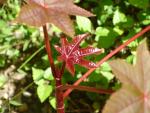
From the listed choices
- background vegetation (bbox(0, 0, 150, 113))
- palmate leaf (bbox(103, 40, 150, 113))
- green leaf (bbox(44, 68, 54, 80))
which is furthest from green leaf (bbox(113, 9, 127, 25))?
palmate leaf (bbox(103, 40, 150, 113))

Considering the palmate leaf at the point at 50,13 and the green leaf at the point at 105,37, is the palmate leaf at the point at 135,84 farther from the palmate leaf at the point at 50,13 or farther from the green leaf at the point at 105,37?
the green leaf at the point at 105,37

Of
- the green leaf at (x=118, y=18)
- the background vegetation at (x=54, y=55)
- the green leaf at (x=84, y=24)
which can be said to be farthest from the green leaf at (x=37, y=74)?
the green leaf at (x=118, y=18)

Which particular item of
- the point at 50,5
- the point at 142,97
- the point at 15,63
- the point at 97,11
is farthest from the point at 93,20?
the point at 142,97

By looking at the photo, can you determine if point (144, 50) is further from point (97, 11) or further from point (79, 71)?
point (97, 11)

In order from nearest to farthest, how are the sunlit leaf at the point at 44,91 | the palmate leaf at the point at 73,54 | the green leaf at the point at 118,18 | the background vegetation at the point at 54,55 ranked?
the palmate leaf at the point at 73,54 → the sunlit leaf at the point at 44,91 → the background vegetation at the point at 54,55 → the green leaf at the point at 118,18

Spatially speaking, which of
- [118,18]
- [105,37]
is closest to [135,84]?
[105,37]

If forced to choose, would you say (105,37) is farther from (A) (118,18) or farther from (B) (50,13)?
(B) (50,13)

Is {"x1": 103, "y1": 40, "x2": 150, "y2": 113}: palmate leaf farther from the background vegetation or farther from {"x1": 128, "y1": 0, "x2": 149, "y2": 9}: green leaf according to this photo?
{"x1": 128, "y1": 0, "x2": 149, "y2": 9}: green leaf
